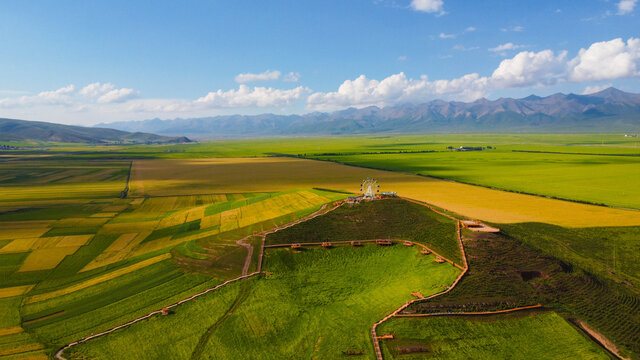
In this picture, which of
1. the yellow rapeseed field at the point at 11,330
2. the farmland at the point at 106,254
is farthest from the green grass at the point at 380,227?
the yellow rapeseed field at the point at 11,330

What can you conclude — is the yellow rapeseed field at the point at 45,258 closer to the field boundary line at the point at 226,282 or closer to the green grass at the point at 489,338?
the field boundary line at the point at 226,282

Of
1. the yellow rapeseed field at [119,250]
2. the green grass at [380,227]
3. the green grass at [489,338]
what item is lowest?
the green grass at [489,338]

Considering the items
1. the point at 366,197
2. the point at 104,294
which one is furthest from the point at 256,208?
the point at 104,294

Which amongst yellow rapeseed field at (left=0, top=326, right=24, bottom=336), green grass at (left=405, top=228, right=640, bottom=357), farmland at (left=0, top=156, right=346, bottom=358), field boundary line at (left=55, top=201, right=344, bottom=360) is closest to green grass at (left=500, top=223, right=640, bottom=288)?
green grass at (left=405, top=228, right=640, bottom=357)

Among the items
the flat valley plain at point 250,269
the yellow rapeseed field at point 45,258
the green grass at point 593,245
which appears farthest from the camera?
the yellow rapeseed field at point 45,258

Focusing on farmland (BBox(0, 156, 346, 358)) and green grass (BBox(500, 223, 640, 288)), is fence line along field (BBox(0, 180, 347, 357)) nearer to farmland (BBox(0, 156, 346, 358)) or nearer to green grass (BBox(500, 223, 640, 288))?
farmland (BBox(0, 156, 346, 358))

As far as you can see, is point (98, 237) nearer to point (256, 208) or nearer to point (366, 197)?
point (256, 208)

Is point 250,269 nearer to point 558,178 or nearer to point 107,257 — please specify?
point 107,257
